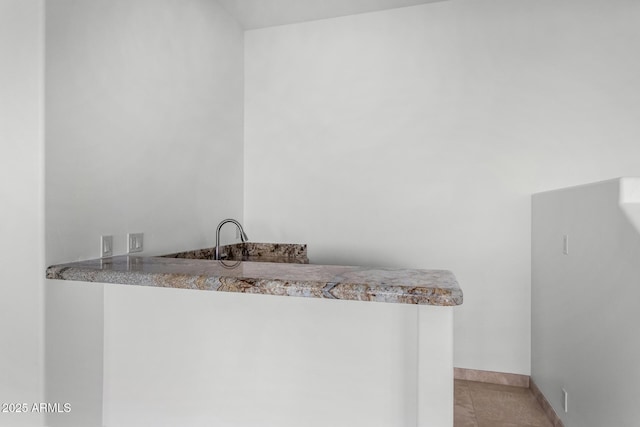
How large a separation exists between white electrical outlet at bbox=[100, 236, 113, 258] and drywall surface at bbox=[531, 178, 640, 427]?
2.16 m

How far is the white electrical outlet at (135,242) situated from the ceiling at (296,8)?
71.5 inches

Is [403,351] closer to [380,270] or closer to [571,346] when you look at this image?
[380,270]

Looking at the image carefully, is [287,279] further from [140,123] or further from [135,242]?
[140,123]

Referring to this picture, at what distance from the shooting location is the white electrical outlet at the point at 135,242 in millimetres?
1946

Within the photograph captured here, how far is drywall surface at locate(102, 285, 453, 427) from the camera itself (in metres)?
1.22

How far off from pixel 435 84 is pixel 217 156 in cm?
164

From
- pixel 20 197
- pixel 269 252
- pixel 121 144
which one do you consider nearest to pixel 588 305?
pixel 269 252

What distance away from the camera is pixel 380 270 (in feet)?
4.33

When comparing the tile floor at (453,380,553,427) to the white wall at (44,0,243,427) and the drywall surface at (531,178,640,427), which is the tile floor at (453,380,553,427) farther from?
the white wall at (44,0,243,427)

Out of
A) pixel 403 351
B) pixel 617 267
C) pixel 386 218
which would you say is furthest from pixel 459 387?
pixel 403 351

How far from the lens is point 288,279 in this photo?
1.16 meters

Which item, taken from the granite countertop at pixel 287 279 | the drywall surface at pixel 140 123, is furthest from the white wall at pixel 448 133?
the granite countertop at pixel 287 279

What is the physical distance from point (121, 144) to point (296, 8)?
1.71 meters

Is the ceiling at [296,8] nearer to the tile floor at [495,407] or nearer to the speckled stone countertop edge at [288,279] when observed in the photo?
the speckled stone countertop edge at [288,279]
